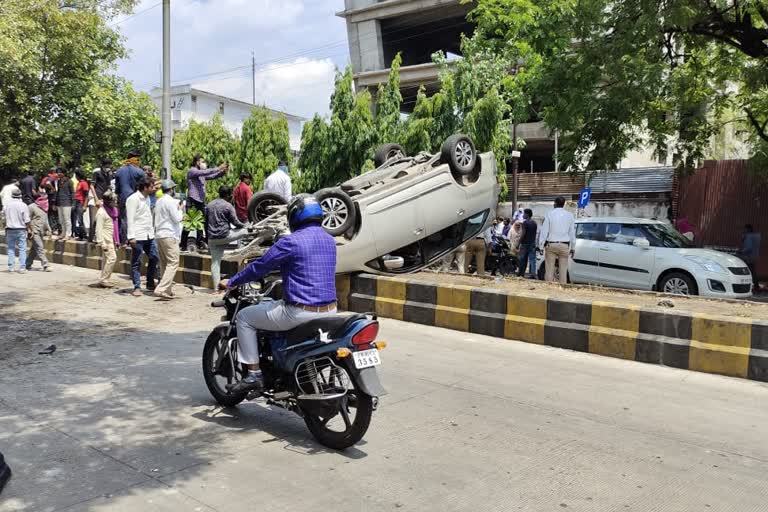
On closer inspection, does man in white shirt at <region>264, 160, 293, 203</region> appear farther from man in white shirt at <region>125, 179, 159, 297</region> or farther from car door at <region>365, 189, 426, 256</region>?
car door at <region>365, 189, 426, 256</region>

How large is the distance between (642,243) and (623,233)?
0.59m

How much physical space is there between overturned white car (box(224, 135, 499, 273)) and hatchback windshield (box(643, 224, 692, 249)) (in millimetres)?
3365

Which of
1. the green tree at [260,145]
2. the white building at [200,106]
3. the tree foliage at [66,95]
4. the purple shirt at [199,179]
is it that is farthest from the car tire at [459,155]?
the white building at [200,106]

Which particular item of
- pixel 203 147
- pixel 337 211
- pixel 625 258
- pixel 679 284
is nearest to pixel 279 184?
pixel 337 211

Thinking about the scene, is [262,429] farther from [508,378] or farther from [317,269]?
[508,378]

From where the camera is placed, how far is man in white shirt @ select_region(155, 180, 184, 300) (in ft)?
33.3

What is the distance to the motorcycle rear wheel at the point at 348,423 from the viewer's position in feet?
13.7

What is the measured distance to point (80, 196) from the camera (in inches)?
614

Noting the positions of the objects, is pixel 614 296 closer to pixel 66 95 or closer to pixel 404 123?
pixel 404 123

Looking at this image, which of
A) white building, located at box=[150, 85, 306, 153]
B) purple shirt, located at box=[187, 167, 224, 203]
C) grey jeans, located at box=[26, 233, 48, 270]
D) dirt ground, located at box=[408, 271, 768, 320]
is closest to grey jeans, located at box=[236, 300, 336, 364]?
dirt ground, located at box=[408, 271, 768, 320]

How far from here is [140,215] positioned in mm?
10289

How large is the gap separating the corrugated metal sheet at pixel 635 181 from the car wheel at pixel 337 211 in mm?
13448

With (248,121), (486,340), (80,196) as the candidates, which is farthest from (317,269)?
(248,121)

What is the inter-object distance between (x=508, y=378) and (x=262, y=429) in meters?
2.54
